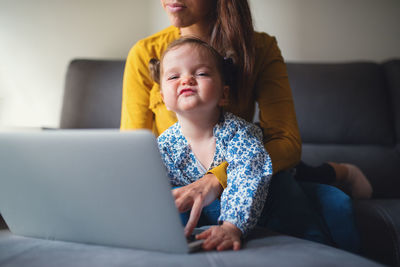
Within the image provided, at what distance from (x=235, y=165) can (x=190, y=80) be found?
243 mm

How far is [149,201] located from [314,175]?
0.97 meters

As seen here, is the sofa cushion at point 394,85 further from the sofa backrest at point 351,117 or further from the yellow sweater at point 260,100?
the yellow sweater at point 260,100

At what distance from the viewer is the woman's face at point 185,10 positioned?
0.96 meters

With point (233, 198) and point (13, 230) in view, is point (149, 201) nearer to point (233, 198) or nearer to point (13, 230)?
point (233, 198)

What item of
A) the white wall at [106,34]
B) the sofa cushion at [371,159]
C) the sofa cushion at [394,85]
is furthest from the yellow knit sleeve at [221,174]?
the white wall at [106,34]

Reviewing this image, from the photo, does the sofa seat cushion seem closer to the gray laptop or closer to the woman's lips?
the gray laptop

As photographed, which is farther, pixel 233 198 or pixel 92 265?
pixel 233 198

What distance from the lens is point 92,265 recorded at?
0.48m

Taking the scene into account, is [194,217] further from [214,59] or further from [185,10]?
[185,10]

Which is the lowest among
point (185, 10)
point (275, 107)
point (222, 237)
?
point (222, 237)

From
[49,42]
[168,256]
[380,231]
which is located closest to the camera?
[168,256]

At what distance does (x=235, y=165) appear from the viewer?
0.78 meters

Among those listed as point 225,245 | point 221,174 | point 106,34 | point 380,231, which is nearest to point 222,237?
point 225,245

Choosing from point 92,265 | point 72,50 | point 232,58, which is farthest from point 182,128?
point 72,50
